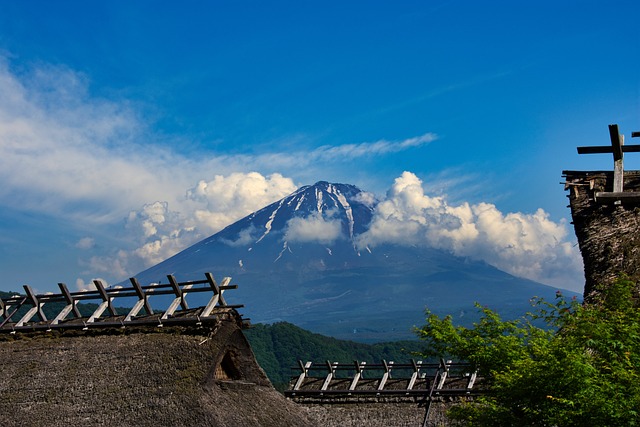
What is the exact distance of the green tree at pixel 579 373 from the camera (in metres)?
8.91

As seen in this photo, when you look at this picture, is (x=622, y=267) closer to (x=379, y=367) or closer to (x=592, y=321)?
(x=592, y=321)

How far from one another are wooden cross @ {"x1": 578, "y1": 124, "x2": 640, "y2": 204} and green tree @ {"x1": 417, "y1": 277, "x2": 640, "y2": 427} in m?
2.22

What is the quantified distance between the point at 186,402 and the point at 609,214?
9.71 m

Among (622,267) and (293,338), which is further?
(293,338)

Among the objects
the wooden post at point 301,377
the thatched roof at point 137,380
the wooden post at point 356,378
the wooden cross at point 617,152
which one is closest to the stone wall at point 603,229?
the wooden cross at point 617,152

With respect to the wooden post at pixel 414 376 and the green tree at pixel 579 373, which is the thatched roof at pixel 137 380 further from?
the wooden post at pixel 414 376

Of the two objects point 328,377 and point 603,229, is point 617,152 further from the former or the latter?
point 328,377

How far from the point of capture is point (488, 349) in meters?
14.2

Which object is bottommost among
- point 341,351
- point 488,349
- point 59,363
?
point 341,351

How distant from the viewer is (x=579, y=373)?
30.2 ft

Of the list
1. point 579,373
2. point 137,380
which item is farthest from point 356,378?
point 579,373

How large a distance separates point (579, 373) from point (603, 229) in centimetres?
589

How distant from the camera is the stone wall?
13.1 m

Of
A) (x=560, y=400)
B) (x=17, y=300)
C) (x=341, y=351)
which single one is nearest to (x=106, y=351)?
(x=17, y=300)
